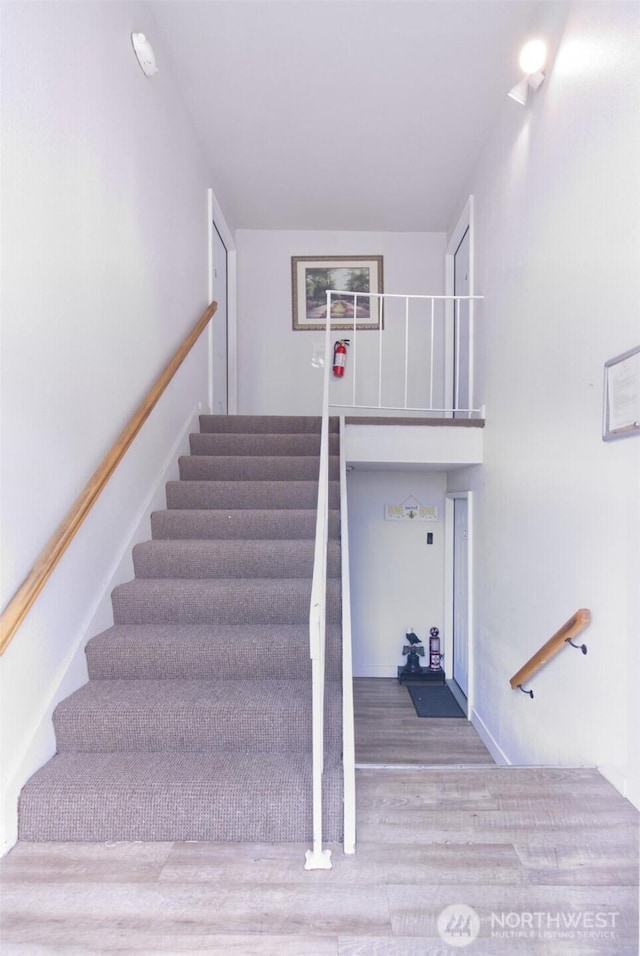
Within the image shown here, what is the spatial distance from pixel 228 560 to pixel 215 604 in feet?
1.01

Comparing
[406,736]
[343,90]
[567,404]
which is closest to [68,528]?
[567,404]

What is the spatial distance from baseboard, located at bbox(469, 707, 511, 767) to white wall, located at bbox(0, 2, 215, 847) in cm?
233

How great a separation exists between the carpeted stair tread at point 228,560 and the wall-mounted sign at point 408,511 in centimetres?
236

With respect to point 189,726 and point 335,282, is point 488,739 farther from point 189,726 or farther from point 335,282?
point 335,282

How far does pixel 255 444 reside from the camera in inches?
147

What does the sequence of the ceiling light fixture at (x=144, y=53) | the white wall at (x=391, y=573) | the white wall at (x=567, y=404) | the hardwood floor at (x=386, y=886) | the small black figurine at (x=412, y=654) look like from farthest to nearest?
the white wall at (x=391, y=573) → the small black figurine at (x=412, y=654) → the ceiling light fixture at (x=144, y=53) → the white wall at (x=567, y=404) → the hardwood floor at (x=386, y=886)

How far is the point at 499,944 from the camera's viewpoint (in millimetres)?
1257

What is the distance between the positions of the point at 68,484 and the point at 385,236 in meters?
4.39

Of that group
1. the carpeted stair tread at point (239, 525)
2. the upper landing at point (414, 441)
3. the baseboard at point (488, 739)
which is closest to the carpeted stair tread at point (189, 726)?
the carpeted stair tread at point (239, 525)

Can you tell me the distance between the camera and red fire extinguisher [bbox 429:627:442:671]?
4.85m

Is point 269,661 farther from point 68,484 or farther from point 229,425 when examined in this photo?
point 229,425

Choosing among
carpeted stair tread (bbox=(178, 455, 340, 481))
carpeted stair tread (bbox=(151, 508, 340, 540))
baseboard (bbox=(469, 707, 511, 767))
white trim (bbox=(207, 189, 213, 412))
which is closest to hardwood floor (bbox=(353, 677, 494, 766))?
baseboard (bbox=(469, 707, 511, 767))

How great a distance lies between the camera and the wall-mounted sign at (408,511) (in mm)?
5039

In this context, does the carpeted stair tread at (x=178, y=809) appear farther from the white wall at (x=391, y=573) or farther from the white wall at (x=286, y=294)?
the white wall at (x=286, y=294)
